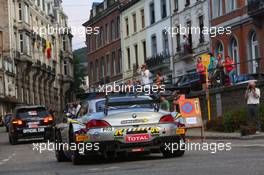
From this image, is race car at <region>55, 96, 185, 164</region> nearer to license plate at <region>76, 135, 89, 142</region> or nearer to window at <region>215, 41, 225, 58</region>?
license plate at <region>76, 135, 89, 142</region>

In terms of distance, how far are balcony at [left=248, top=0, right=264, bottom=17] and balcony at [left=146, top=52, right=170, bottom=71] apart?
16.0 meters

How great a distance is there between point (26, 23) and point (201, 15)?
1436 inches

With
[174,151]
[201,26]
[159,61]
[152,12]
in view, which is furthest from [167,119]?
[152,12]

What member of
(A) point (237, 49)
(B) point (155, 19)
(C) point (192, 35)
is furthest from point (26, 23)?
(A) point (237, 49)

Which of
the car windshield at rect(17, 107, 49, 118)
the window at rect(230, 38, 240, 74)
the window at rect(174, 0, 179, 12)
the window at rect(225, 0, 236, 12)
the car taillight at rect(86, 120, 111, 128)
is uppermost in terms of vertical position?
the window at rect(174, 0, 179, 12)

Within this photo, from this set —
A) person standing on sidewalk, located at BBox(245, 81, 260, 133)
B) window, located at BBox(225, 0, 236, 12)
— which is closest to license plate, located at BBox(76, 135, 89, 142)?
person standing on sidewalk, located at BBox(245, 81, 260, 133)

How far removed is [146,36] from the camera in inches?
2445

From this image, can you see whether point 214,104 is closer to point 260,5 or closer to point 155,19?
point 260,5

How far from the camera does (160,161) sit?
569 inches

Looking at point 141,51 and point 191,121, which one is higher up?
point 141,51

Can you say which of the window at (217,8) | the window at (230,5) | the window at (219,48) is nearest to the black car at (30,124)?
the window at (230,5)

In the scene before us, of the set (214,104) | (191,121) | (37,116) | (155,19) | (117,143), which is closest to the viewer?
(117,143)

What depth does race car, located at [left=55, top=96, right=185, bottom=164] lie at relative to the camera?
→ 46.6 ft

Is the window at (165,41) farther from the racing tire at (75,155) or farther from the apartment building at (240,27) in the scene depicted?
the racing tire at (75,155)
